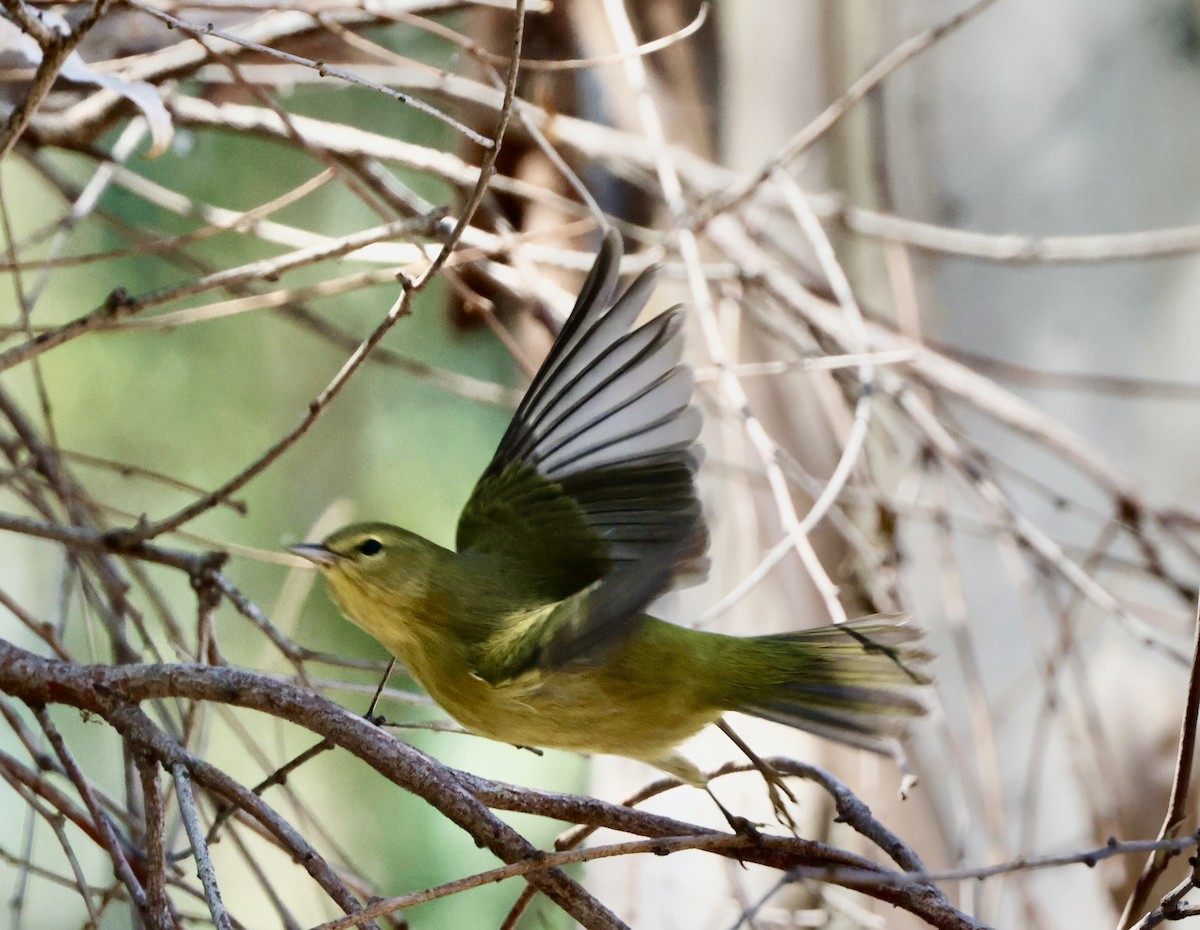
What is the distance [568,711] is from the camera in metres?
0.77

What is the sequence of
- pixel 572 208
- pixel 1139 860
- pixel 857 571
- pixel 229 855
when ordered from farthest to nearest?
pixel 229 855 → pixel 1139 860 → pixel 857 571 → pixel 572 208

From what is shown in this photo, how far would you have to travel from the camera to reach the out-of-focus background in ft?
3.53

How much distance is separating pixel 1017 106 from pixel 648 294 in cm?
144

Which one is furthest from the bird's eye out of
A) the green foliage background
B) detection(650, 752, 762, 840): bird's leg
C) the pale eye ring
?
the green foliage background

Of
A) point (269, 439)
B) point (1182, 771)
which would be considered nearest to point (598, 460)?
point (1182, 771)

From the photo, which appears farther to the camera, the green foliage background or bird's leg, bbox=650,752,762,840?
the green foliage background

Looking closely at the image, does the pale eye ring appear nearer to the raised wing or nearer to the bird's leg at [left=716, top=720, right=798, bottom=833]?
the raised wing

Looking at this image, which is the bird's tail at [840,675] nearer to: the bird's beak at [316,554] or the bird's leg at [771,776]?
the bird's leg at [771,776]

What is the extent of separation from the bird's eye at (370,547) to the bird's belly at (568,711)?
0.11 meters

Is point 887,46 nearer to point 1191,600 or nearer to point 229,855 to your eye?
point 1191,600

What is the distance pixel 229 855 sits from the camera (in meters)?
2.27

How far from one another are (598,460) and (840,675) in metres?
0.24

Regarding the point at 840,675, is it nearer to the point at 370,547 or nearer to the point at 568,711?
the point at 568,711

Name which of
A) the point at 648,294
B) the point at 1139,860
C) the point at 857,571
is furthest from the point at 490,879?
the point at 1139,860
